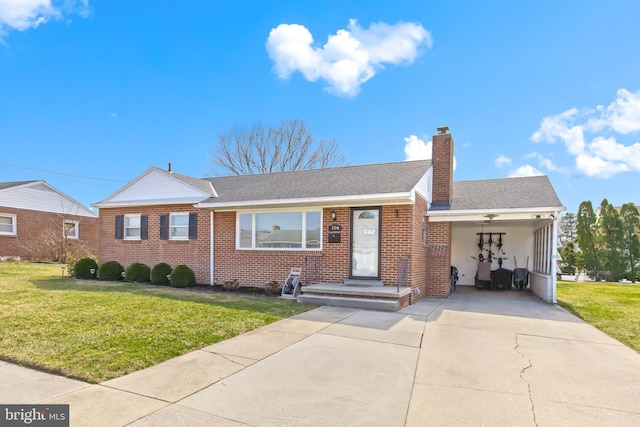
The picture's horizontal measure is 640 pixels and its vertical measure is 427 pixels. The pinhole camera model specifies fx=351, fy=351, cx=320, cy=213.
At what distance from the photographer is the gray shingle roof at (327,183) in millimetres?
9398

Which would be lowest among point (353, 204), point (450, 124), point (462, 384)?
point (462, 384)

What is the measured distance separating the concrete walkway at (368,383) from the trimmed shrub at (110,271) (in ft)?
28.4

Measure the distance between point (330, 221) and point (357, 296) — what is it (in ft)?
7.50

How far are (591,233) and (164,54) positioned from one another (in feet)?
84.5

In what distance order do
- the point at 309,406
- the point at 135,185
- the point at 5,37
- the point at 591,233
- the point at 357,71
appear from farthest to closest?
the point at 591,233, the point at 357,71, the point at 5,37, the point at 135,185, the point at 309,406

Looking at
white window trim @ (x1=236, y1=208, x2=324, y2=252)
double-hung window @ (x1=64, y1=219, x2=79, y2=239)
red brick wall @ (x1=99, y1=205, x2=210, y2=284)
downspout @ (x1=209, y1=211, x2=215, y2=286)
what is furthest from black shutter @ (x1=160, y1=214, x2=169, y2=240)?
double-hung window @ (x1=64, y1=219, x2=79, y2=239)

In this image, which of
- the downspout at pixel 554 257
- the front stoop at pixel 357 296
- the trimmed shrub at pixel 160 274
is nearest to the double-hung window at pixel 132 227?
the trimmed shrub at pixel 160 274

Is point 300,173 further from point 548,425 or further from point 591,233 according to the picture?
point 591,233

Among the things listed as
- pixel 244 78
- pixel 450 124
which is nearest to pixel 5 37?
pixel 244 78

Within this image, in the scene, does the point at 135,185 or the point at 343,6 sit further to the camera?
the point at 135,185

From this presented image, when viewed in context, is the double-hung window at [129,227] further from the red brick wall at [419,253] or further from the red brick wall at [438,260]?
the red brick wall at [438,260]

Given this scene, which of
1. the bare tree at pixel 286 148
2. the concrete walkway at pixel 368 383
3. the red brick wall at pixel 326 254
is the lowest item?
the concrete walkway at pixel 368 383

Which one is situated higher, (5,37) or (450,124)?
(5,37)

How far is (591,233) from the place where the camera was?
2180 centimetres
